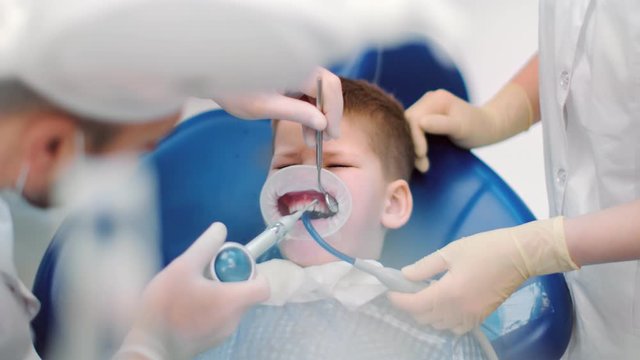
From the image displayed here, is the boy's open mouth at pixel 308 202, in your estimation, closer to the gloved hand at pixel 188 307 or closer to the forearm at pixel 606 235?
the gloved hand at pixel 188 307

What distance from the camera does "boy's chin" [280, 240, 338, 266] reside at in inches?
38.3

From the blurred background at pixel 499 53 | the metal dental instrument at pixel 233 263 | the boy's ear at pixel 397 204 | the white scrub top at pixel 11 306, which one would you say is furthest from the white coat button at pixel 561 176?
the white scrub top at pixel 11 306

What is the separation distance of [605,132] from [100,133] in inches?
25.2

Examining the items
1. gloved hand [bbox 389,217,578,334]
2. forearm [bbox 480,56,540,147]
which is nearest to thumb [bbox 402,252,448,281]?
gloved hand [bbox 389,217,578,334]

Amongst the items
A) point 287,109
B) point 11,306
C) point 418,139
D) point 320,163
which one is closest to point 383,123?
point 418,139

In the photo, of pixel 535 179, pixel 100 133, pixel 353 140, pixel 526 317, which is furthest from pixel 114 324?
pixel 535 179

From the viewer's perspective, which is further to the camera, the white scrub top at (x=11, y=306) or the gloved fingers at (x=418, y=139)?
the gloved fingers at (x=418, y=139)

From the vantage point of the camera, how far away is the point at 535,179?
137 centimetres

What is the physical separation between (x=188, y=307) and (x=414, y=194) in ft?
1.60

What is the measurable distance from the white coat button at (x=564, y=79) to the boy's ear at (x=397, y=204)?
27 cm

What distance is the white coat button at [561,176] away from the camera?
1.00 m

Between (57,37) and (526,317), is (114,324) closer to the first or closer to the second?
(57,37)

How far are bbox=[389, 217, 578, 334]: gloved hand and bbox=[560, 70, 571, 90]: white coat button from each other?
0.21 metres

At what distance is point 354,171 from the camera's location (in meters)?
1.04
